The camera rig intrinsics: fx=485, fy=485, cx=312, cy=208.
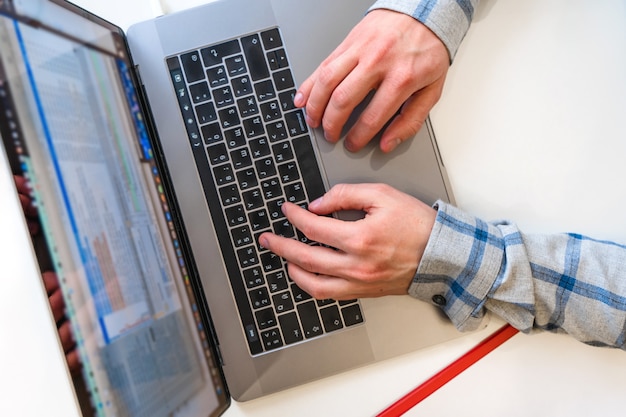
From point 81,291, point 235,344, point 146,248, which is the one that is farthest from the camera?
point 235,344

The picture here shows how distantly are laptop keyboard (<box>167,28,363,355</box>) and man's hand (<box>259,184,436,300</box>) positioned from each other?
2cm

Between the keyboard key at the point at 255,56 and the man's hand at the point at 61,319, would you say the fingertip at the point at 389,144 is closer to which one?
the keyboard key at the point at 255,56

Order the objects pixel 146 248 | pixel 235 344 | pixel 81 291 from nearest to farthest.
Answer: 1. pixel 81 291
2. pixel 146 248
3. pixel 235 344

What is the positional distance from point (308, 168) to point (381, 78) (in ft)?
0.47

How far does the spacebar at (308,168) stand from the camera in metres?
0.62

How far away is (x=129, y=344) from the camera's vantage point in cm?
44

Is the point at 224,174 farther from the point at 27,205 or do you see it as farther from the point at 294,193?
the point at 27,205

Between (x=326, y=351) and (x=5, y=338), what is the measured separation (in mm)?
395

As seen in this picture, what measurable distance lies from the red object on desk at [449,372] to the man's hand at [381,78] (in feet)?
0.91

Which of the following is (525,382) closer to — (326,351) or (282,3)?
(326,351)

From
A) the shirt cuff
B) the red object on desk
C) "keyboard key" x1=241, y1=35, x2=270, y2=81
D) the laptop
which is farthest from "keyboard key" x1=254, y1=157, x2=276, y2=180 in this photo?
the red object on desk

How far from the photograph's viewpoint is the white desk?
61 centimetres

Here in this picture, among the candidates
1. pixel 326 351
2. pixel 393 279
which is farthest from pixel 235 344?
pixel 393 279

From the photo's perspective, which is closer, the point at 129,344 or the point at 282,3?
the point at 129,344
